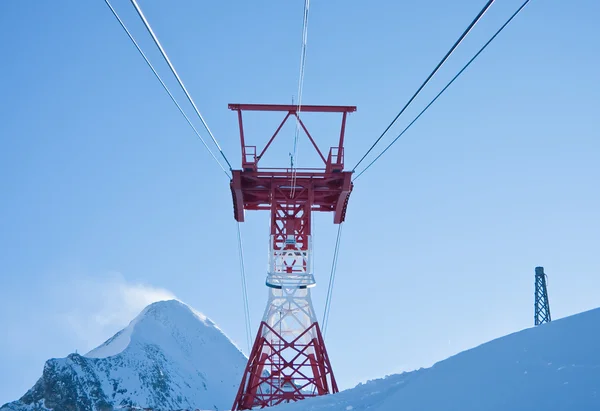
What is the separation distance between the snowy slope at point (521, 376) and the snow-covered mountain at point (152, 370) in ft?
386

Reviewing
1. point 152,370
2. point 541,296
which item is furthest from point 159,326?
point 541,296

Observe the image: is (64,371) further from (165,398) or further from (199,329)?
(199,329)

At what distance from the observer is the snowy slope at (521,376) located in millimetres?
7559

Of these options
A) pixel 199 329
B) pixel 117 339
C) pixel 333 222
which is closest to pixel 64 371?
pixel 117 339

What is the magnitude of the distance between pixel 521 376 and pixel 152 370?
162459 millimetres

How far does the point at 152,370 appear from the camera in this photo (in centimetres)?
16262

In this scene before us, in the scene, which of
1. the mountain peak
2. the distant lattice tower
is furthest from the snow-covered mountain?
the distant lattice tower

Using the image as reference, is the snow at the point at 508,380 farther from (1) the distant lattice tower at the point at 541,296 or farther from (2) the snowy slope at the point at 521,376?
(1) the distant lattice tower at the point at 541,296

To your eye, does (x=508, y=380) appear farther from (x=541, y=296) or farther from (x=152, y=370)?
(x=152, y=370)

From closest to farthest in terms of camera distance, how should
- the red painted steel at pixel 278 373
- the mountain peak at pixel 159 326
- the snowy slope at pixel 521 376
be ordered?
the snowy slope at pixel 521 376
the red painted steel at pixel 278 373
the mountain peak at pixel 159 326

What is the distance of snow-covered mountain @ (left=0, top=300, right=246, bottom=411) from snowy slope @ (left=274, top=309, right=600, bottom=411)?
118 metres

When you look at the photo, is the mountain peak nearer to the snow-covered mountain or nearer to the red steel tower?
the snow-covered mountain

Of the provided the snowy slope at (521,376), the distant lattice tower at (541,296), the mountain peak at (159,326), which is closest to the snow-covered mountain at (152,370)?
the mountain peak at (159,326)


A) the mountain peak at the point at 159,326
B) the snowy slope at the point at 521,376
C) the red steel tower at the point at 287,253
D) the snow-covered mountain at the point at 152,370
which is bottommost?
the snowy slope at the point at 521,376
